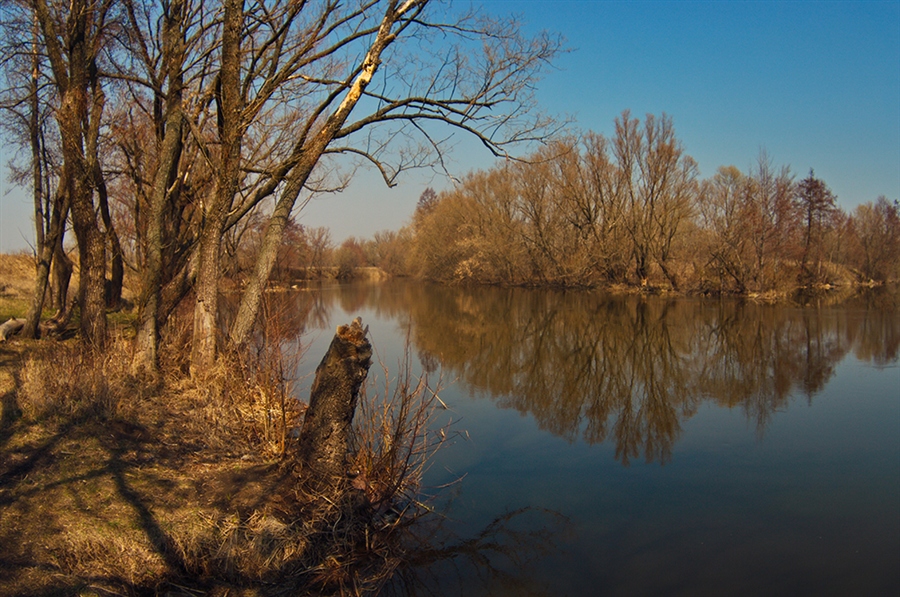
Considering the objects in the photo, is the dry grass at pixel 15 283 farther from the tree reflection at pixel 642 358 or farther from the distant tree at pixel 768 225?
the distant tree at pixel 768 225

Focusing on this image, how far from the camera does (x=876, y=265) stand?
42219mm

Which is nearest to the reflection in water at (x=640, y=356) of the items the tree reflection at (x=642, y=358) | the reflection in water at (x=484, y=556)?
the tree reflection at (x=642, y=358)

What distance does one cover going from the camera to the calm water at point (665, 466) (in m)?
4.75

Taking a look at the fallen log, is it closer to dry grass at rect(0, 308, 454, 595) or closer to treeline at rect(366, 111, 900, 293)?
dry grass at rect(0, 308, 454, 595)

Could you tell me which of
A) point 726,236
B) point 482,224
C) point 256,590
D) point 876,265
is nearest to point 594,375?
point 256,590

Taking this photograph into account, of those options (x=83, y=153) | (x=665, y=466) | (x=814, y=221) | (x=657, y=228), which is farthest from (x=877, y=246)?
(x=83, y=153)

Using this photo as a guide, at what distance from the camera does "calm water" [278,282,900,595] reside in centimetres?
475

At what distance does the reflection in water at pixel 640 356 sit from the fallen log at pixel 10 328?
425 cm

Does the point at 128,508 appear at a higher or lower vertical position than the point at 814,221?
lower

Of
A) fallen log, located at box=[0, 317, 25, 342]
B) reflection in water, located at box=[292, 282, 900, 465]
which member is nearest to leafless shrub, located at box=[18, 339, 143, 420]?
reflection in water, located at box=[292, 282, 900, 465]

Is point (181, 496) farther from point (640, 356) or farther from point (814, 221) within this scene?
point (814, 221)

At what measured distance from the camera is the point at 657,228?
3519 cm

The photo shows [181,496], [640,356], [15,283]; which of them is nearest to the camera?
[181,496]

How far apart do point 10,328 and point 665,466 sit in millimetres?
9796
